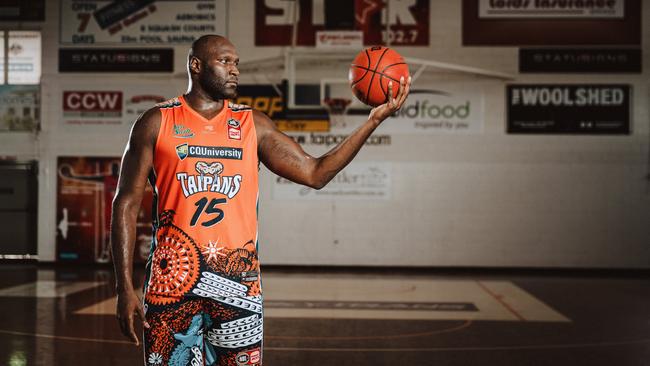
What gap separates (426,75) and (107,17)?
5.54 meters

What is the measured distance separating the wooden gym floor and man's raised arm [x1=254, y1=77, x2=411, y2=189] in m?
2.89

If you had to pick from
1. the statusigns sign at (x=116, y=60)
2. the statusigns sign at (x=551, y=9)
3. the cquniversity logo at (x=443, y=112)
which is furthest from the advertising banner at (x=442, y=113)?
the statusigns sign at (x=116, y=60)

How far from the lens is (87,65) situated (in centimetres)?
1217

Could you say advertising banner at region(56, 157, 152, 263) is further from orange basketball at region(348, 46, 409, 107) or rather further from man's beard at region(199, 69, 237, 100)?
man's beard at region(199, 69, 237, 100)

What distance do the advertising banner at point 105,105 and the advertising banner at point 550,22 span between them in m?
5.31

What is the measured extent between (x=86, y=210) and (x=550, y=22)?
27.7ft

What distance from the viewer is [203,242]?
7.54ft

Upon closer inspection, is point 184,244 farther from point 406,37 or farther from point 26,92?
point 26,92

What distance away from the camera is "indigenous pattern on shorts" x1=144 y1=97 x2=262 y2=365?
7.52 ft

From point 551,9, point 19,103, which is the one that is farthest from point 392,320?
point 19,103

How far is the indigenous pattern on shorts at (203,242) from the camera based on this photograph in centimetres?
229

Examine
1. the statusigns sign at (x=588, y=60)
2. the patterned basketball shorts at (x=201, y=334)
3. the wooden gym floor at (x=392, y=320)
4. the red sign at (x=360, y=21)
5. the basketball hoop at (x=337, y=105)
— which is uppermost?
the red sign at (x=360, y=21)

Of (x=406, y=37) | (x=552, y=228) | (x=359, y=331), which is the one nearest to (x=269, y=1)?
(x=406, y=37)

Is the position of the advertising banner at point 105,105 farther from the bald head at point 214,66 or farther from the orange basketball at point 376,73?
the bald head at point 214,66
